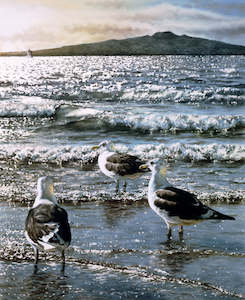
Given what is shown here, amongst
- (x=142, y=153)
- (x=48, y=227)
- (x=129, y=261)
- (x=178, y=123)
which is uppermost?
(x=48, y=227)

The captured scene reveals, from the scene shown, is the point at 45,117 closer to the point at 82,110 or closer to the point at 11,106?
the point at 82,110

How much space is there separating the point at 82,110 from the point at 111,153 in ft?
46.4

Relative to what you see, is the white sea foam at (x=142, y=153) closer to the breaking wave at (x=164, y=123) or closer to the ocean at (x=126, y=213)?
the ocean at (x=126, y=213)

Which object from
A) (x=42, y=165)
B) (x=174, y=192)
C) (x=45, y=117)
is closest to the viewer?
(x=174, y=192)

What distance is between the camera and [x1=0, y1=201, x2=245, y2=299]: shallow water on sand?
5195 millimetres

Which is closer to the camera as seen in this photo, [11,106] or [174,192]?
[174,192]

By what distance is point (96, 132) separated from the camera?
63.2ft

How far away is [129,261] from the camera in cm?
612

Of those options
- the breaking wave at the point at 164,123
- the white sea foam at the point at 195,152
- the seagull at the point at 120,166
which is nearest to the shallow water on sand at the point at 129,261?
the seagull at the point at 120,166

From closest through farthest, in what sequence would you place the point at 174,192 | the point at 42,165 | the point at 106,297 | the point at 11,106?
1. the point at 106,297
2. the point at 174,192
3. the point at 42,165
4. the point at 11,106

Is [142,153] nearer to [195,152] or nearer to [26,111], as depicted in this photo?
[195,152]

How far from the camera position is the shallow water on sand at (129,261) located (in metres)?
5.20

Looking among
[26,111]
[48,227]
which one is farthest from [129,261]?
[26,111]

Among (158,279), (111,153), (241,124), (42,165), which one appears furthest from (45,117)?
(158,279)
